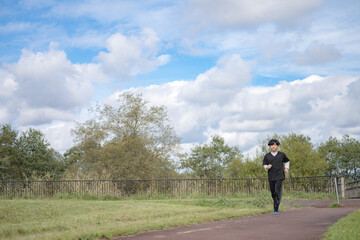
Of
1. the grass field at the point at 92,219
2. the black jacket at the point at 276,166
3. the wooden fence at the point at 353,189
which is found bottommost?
the wooden fence at the point at 353,189

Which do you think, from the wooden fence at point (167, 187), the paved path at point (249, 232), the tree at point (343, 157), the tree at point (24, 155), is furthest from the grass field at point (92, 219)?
the tree at point (343, 157)

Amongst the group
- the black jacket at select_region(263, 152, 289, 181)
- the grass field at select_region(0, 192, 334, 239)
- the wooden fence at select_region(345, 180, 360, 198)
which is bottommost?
the wooden fence at select_region(345, 180, 360, 198)

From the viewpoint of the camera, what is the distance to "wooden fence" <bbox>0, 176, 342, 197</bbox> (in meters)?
20.9

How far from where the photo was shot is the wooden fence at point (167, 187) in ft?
68.6

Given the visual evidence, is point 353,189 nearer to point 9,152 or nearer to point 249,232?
point 249,232

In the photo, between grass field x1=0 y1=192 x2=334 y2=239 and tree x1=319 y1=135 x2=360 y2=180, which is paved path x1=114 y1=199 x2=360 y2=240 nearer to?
grass field x1=0 y1=192 x2=334 y2=239

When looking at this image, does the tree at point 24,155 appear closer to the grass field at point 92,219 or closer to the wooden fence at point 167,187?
the wooden fence at point 167,187

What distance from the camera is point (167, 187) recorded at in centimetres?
2200

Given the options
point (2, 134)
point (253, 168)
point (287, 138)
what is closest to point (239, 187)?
point (253, 168)

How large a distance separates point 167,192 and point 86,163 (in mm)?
18725

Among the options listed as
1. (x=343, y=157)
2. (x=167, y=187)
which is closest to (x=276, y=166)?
(x=167, y=187)

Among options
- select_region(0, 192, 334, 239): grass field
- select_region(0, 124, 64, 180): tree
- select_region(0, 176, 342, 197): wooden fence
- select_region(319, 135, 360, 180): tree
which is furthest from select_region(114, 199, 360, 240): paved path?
select_region(319, 135, 360, 180): tree

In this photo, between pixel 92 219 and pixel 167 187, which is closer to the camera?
pixel 92 219

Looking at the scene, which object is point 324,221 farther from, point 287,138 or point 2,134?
point 2,134
